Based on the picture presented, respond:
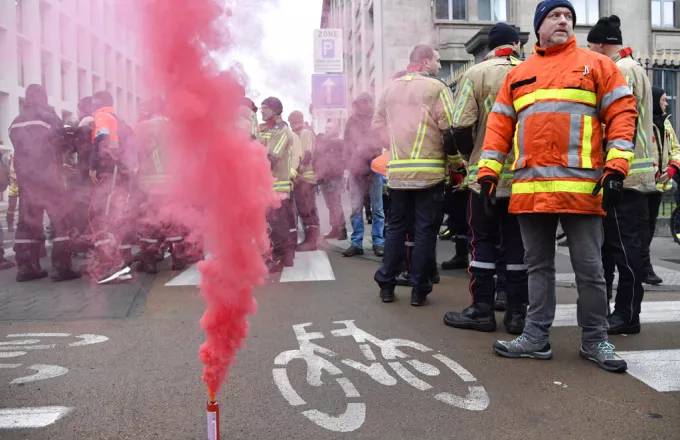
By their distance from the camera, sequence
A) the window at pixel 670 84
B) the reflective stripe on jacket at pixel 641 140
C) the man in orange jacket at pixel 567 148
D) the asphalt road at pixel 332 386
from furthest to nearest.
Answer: the window at pixel 670 84 < the reflective stripe on jacket at pixel 641 140 < the man in orange jacket at pixel 567 148 < the asphalt road at pixel 332 386

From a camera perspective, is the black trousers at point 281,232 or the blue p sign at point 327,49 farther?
the black trousers at point 281,232

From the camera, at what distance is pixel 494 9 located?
9.49 metres

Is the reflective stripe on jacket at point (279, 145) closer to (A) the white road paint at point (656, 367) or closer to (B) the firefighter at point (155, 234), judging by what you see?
(B) the firefighter at point (155, 234)

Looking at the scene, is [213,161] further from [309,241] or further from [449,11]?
[309,241]

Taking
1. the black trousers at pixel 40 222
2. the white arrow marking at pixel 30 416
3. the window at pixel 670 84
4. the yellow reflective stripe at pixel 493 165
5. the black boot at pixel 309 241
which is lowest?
the white arrow marking at pixel 30 416

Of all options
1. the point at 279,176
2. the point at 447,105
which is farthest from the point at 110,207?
the point at 447,105

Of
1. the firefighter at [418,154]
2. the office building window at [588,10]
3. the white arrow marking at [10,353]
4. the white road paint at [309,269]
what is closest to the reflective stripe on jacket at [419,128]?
the firefighter at [418,154]

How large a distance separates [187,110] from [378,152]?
5.76 meters

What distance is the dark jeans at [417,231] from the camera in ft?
16.9

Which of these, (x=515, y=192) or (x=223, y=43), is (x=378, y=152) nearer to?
(x=515, y=192)

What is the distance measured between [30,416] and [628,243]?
392cm

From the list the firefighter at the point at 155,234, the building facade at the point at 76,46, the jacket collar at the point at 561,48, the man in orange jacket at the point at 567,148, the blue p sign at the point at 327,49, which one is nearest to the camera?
the building facade at the point at 76,46

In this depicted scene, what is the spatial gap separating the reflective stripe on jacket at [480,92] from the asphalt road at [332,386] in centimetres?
139

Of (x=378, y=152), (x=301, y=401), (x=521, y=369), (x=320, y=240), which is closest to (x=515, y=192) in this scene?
(x=521, y=369)
